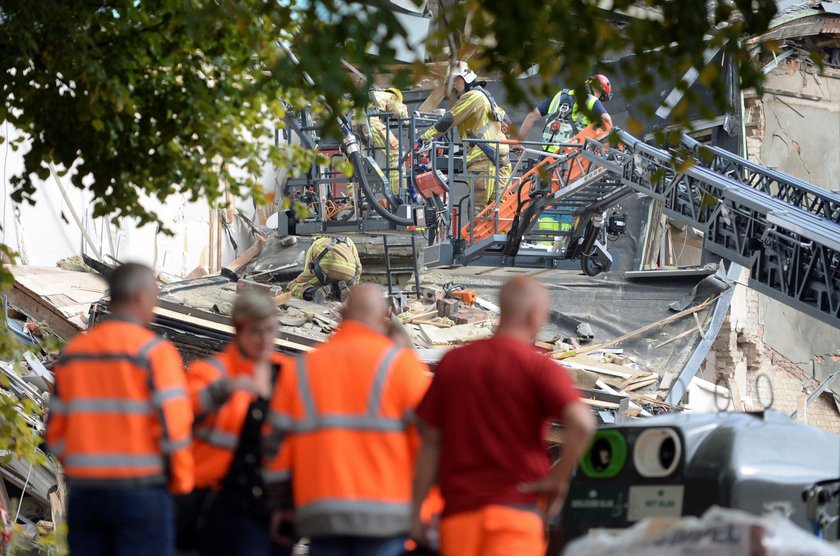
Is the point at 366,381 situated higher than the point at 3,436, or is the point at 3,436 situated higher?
the point at 366,381

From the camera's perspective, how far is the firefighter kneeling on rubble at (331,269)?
15922 mm

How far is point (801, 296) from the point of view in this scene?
1308 centimetres

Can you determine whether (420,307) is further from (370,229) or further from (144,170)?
(144,170)

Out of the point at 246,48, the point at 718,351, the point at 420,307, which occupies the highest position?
the point at 246,48

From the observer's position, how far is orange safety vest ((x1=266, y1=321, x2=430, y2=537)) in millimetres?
4398

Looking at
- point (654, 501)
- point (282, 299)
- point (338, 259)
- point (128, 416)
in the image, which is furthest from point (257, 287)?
point (128, 416)

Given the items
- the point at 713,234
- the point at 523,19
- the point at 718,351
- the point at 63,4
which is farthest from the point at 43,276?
the point at 523,19

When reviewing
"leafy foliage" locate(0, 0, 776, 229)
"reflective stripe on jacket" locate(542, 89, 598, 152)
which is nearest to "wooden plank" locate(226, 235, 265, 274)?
"reflective stripe on jacket" locate(542, 89, 598, 152)

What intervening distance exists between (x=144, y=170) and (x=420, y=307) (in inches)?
334

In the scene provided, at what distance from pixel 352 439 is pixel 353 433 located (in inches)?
0.8

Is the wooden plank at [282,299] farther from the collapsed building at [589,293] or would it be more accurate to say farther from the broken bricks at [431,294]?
the broken bricks at [431,294]

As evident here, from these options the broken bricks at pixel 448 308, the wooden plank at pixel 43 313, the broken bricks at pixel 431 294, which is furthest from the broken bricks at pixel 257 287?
the wooden plank at pixel 43 313

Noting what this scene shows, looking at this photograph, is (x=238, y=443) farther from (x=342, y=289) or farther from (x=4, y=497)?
(x=342, y=289)

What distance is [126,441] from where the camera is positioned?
4.67 metres
